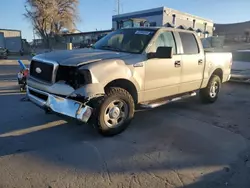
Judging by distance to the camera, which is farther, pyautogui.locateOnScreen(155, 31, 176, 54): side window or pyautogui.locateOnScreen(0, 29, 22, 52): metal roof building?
pyautogui.locateOnScreen(0, 29, 22, 52): metal roof building

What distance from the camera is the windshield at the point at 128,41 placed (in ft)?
16.3

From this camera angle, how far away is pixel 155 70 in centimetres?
→ 491

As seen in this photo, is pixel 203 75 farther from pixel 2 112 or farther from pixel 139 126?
pixel 2 112

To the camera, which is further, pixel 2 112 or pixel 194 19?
pixel 194 19

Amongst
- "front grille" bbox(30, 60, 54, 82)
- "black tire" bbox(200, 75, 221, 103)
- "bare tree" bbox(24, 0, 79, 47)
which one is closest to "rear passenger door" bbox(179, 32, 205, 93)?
"black tire" bbox(200, 75, 221, 103)

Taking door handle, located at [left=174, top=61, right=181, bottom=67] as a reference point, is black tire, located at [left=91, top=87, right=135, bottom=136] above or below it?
below

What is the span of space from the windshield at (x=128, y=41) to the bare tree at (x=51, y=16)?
50389 mm

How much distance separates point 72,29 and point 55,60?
193 ft

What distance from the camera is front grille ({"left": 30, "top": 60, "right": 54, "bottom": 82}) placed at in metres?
4.06

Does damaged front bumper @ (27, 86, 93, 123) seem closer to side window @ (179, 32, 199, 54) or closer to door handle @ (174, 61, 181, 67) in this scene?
door handle @ (174, 61, 181, 67)

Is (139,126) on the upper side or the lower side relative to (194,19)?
lower

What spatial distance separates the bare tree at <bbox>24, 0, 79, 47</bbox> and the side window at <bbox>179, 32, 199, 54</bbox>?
50.5 m

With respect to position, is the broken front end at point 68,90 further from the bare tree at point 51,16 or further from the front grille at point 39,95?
the bare tree at point 51,16

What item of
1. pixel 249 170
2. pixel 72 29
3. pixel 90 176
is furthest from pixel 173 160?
pixel 72 29
